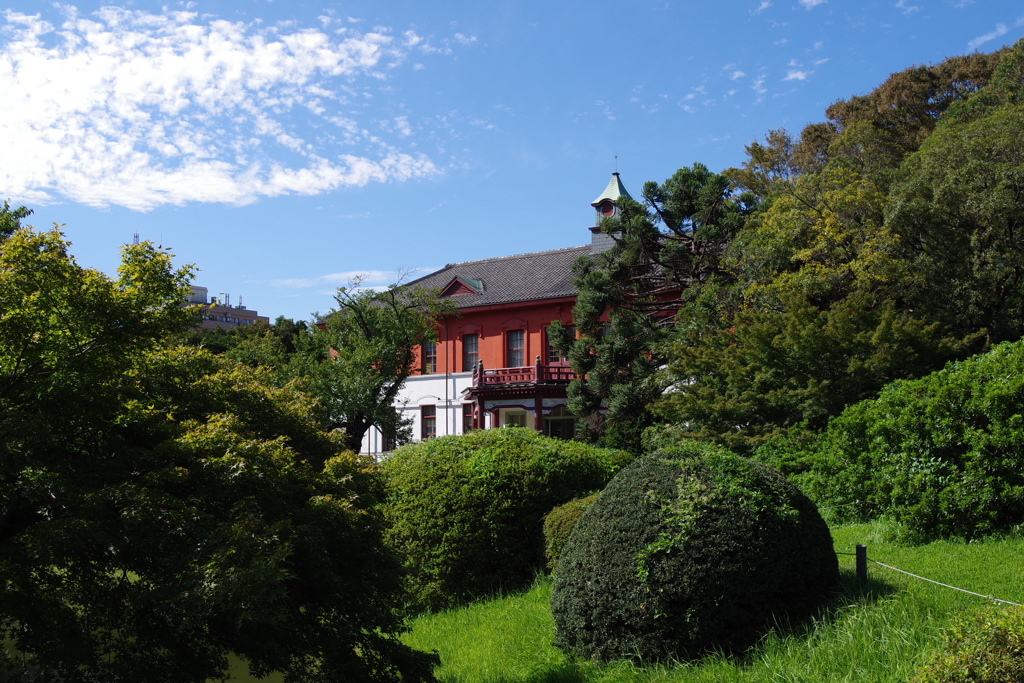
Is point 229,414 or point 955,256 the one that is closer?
point 229,414

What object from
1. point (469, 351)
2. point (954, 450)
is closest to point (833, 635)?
point (954, 450)

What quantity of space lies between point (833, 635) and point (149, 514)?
16.0 ft

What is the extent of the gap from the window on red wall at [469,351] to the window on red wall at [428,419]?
8.01 feet

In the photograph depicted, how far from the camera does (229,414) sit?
6.32 meters

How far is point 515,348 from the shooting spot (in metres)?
37.3

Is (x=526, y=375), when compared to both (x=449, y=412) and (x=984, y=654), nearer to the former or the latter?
(x=449, y=412)

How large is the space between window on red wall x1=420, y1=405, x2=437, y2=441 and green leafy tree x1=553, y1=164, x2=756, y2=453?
12.4 meters

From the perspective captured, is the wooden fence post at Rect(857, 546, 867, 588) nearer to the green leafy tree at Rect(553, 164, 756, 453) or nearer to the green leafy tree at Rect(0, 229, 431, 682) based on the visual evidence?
the green leafy tree at Rect(0, 229, 431, 682)

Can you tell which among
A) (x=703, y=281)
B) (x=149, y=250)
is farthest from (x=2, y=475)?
(x=703, y=281)

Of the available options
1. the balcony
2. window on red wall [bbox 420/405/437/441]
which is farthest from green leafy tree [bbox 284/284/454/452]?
window on red wall [bbox 420/405/437/441]

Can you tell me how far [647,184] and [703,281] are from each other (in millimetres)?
3800

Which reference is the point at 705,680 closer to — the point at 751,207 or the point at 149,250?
the point at 149,250

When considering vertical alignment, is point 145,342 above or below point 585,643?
above

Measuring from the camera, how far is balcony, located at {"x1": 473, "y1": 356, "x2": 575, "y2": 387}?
3180 cm
